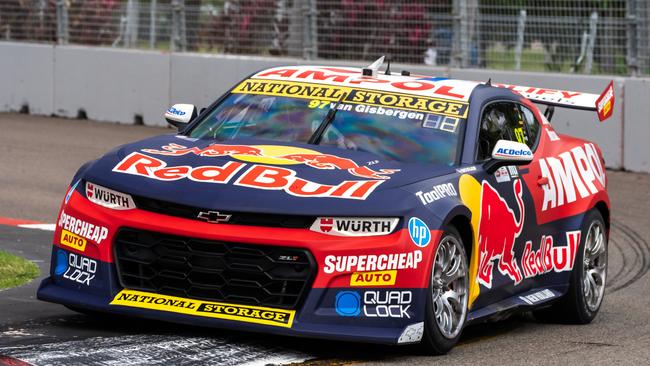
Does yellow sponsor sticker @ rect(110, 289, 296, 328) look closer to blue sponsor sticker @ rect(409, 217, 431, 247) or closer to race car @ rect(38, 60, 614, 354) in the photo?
race car @ rect(38, 60, 614, 354)

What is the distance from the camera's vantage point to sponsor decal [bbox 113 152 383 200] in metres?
6.70

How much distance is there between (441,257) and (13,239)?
4682 millimetres

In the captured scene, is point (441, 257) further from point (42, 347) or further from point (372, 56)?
point (372, 56)

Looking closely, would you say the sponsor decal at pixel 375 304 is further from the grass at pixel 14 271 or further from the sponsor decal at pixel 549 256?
the grass at pixel 14 271

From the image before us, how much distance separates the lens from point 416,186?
6930mm

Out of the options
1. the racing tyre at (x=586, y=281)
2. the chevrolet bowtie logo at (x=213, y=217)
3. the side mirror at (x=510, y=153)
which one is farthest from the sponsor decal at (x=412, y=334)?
the racing tyre at (x=586, y=281)

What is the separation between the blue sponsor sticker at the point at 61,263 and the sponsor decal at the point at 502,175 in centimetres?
241

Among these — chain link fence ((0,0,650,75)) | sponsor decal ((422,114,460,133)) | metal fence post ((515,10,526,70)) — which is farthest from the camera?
metal fence post ((515,10,526,70))

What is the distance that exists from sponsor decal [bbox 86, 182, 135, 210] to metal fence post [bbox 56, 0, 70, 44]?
14.7 metres

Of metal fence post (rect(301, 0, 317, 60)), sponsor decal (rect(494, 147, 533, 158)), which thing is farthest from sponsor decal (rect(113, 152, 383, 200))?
metal fence post (rect(301, 0, 317, 60))

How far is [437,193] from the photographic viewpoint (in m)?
7.01

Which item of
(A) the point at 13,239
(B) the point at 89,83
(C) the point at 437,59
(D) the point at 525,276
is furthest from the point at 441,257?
(B) the point at 89,83

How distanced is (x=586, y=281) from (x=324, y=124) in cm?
221

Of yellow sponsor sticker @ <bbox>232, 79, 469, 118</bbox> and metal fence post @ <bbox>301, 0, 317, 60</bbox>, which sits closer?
yellow sponsor sticker @ <bbox>232, 79, 469, 118</bbox>
